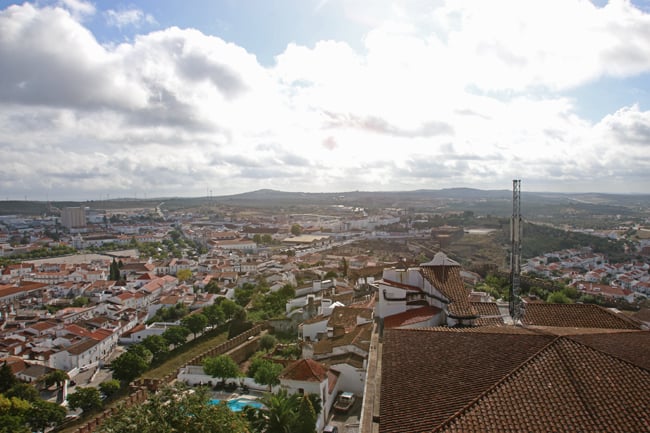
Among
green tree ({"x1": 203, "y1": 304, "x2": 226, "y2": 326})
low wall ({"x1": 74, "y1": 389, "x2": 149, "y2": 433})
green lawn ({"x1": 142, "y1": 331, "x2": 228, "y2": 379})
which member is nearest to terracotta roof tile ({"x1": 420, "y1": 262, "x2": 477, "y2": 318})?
low wall ({"x1": 74, "y1": 389, "x2": 149, "y2": 433})

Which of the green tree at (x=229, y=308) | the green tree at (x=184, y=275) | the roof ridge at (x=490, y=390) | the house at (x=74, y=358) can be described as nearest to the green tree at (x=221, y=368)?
the house at (x=74, y=358)

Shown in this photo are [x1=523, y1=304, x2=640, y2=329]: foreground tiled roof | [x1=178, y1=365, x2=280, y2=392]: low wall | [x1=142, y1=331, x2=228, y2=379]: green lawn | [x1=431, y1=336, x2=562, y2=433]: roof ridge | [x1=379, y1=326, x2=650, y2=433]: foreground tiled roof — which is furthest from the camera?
[x1=142, y1=331, x2=228, y2=379]: green lawn

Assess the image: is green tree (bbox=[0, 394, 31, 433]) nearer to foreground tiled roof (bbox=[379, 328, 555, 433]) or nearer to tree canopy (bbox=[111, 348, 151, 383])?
tree canopy (bbox=[111, 348, 151, 383])

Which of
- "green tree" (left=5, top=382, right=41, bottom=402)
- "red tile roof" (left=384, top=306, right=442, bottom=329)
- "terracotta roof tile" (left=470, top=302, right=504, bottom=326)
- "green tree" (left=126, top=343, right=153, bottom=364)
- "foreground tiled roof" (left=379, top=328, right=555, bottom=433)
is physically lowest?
"green tree" (left=5, top=382, right=41, bottom=402)

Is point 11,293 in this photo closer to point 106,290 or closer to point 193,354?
point 106,290

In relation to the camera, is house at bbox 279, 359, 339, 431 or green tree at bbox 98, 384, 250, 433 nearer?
green tree at bbox 98, 384, 250, 433

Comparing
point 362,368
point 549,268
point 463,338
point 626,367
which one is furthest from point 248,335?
point 549,268

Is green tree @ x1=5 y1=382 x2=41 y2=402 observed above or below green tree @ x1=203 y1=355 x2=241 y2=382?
below

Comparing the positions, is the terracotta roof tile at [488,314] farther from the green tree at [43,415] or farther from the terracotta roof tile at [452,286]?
the green tree at [43,415]
